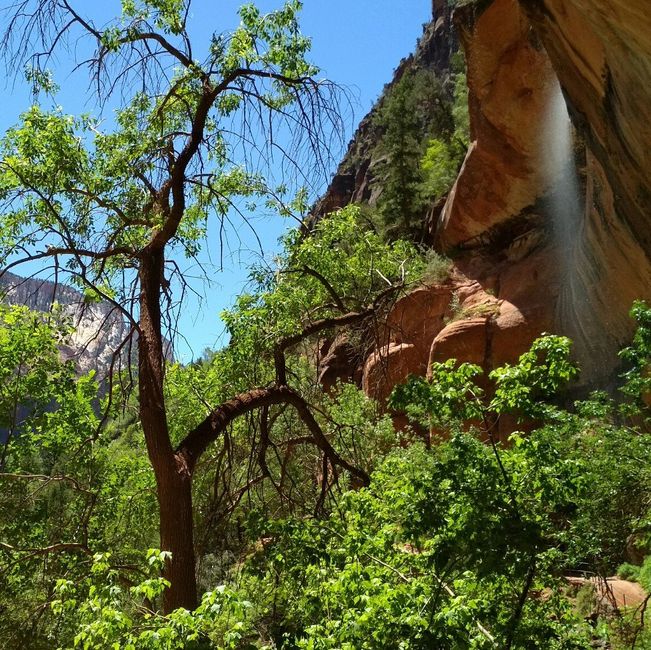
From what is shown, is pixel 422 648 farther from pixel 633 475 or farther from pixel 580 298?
pixel 580 298

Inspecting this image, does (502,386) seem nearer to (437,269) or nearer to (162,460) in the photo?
(162,460)

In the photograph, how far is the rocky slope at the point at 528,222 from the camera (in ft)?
42.7

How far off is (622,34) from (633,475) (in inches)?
198

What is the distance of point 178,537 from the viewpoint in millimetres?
4684

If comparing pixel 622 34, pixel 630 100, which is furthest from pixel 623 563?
pixel 622 34

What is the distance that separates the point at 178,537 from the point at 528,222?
1948 cm

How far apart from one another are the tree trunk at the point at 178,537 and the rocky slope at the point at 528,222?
773 centimetres

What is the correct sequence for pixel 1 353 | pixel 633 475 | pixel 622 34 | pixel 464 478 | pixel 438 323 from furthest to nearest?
pixel 438 323
pixel 1 353
pixel 633 475
pixel 622 34
pixel 464 478

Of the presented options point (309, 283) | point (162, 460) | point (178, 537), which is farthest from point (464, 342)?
point (178, 537)

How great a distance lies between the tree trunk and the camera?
14.8ft

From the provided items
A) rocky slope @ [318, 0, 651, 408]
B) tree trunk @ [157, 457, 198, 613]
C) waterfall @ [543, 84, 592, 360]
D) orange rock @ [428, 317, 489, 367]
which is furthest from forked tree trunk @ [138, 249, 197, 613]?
orange rock @ [428, 317, 489, 367]

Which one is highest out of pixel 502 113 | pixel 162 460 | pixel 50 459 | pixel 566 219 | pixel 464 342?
pixel 502 113

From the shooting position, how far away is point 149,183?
20.5ft

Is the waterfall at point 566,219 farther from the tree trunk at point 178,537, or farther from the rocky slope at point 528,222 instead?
the tree trunk at point 178,537
